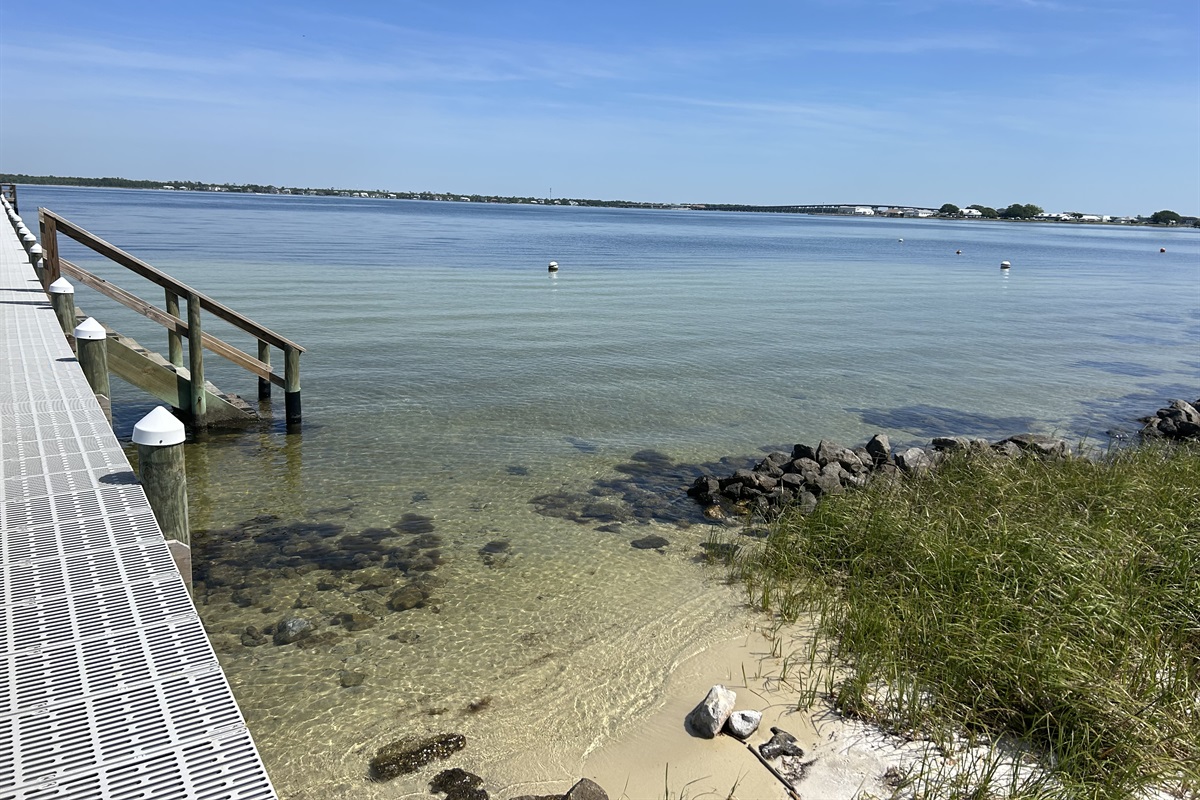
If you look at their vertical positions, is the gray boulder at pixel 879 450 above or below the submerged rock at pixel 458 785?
above

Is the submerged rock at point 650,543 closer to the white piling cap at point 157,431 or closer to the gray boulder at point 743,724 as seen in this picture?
the gray boulder at point 743,724

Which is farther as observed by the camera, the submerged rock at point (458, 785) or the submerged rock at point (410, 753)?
the submerged rock at point (410, 753)

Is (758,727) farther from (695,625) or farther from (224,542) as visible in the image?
(224,542)

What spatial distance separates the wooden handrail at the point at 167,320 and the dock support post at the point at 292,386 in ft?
0.67

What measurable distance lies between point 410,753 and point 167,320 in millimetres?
10096

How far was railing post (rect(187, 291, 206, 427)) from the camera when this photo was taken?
1309 centimetres

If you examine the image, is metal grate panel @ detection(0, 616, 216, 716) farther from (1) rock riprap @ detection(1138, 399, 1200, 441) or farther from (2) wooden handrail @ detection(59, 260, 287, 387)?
(1) rock riprap @ detection(1138, 399, 1200, 441)

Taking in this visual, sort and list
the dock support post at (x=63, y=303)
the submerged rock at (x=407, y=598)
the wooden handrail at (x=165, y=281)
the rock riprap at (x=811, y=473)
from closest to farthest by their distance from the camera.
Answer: the submerged rock at (x=407, y=598) → the rock riprap at (x=811, y=473) → the dock support post at (x=63, y=303) → the wooden handrail at (x=165, y=281)

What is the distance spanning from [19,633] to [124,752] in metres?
1.33

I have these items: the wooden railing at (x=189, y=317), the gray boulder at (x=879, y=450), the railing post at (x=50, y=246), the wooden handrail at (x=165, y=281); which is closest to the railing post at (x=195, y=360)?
the wooden railing at (x=189, y=317)

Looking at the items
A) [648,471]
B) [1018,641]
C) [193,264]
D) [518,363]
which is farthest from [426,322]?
[1018,641]

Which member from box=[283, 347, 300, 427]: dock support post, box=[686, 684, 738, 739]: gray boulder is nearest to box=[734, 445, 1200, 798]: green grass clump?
box=[686, 684, 738, 739]: gray boulder

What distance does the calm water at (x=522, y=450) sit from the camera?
6.53 m

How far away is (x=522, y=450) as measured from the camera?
1334 centimetres
